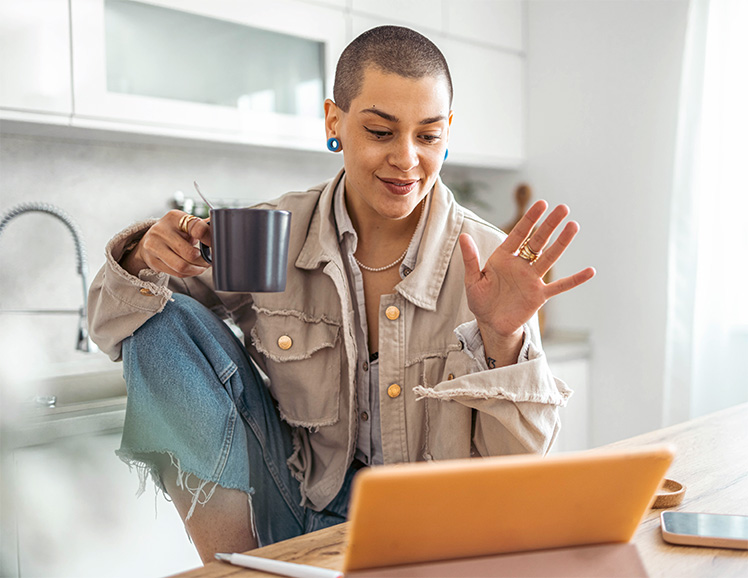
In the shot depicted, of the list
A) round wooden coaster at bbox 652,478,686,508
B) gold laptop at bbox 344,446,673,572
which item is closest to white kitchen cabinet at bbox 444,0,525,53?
round wooden coaster at bbox 652,478,686,508

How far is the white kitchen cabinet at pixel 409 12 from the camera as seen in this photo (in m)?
2.31

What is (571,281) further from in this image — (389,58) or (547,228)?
(389,58)

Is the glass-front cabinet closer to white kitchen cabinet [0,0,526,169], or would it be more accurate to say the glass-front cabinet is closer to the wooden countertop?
white kitchen cabinet [0,0,526,169]

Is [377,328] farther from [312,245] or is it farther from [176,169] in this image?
[176,169]

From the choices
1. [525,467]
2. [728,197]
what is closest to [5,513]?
[525,467]

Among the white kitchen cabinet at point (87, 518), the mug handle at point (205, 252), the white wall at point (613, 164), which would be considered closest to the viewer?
the mug handle at point (205, 252)

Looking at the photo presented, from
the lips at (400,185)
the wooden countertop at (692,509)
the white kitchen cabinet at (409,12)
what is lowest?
the wooden countertop at (692,509)

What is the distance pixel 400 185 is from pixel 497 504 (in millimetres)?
738

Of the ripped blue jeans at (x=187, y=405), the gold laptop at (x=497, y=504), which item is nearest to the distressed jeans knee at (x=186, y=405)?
the ripped blue jeans at (x=187, y=405)

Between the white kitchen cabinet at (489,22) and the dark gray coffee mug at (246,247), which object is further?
the white kitchen cabinet at (489,22)

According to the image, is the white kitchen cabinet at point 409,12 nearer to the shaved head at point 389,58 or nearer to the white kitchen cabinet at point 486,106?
the white kitchen cabinet at point 486,106

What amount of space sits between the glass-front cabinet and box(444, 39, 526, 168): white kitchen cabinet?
55 cm

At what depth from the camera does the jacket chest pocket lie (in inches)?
47.8

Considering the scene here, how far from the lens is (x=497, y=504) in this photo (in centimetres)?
46
